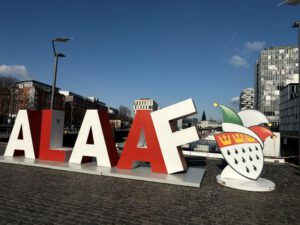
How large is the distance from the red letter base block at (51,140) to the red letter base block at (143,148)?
393 centimetres

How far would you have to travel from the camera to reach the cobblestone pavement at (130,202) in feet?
20.1

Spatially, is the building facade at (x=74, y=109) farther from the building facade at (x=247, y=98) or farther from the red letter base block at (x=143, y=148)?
the building facade at (x=247, y=98)

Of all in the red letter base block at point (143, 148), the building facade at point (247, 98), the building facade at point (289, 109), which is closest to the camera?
the red letter base block at point (143, 148)

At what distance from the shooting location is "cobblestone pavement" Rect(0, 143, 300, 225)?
612 cm

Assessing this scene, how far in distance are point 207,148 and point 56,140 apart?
14.4m

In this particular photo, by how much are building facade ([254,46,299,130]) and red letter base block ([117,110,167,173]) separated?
106929 millimetres

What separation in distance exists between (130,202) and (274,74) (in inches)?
4621

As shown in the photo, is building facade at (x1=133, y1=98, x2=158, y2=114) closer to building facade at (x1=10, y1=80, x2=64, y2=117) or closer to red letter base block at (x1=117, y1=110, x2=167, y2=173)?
building facade at (x1=10, y1=80, x2=64, y2=117)

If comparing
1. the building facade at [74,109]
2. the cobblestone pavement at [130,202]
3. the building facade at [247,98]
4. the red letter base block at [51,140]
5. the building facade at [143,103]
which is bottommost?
the cobblestone pavement at [130,202]

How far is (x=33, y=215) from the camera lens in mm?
6078

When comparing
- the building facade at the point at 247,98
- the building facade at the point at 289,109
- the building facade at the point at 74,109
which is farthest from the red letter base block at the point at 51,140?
the building facade at the point at 247,98

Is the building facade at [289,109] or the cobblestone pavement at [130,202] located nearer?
the cobblestone pavement at [130,202]

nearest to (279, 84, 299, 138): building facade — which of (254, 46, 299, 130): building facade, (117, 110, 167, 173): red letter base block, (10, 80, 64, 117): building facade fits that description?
(254, 46, 299, 130): building facade

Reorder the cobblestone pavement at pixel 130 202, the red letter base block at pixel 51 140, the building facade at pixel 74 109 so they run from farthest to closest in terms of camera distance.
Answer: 1. the building facade at pixel 74 109
2. the red letter base block at pixel 51 140
3. the cobblestone pavement at pixel 130 202
